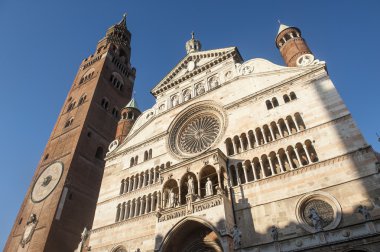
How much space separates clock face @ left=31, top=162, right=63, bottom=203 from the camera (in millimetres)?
29439

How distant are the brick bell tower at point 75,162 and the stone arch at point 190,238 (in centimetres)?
1324

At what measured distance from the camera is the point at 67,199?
28.2m

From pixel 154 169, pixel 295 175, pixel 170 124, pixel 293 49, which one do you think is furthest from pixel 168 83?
pixel 295 175

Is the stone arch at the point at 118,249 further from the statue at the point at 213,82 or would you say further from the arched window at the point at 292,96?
the arched window at the point at 292,96

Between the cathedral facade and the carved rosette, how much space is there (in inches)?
3.8

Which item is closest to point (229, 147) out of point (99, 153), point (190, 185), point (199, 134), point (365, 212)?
point (199, 134)

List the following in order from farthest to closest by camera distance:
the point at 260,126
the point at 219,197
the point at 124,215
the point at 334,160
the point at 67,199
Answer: the point at 67,199 < the point at 124,215 < the point at 260,126 < the point at 219,197 < the point at 334,160

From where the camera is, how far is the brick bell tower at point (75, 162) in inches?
1053

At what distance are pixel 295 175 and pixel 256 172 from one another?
254 cm

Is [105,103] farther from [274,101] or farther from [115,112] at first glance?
[274,101]

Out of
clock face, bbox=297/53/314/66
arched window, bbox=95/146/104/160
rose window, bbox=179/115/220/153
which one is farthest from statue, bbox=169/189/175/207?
arched window, bbox=95/146/104/160

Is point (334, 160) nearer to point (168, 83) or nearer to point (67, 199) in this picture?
point (168, 83)

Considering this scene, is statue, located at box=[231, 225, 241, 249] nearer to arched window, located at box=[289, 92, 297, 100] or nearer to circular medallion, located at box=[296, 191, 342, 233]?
circular medallion, located at box=[296, 191, 342, 233]

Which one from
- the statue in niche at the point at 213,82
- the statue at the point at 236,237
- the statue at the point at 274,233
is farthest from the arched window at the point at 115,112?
the statue at the point at 274,233
